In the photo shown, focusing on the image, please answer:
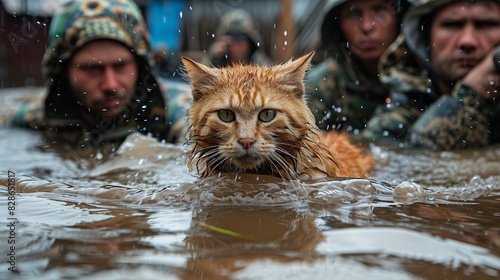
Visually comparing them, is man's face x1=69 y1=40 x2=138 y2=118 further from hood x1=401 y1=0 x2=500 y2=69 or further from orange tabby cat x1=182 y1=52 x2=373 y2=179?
hood x1=401 y1=0 x2=500 y2=69

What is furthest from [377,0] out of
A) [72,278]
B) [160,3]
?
[160,3]

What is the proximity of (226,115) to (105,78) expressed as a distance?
3.47m

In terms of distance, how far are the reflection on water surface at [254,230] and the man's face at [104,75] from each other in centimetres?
272

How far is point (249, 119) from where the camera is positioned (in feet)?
11.8

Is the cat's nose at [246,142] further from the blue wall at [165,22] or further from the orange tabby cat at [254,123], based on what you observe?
the blue wall at [165,22]

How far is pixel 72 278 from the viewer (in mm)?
2219

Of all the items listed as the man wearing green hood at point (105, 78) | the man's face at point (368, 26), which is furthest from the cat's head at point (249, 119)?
the man's face at point (368, 26)

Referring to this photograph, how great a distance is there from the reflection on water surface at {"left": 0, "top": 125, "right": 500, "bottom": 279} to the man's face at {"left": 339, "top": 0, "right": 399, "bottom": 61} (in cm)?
374

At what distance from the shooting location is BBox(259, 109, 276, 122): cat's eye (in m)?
3.65

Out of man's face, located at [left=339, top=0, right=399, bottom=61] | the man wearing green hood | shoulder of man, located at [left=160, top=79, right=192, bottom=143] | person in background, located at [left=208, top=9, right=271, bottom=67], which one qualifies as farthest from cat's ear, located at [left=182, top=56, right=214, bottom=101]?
person in background, located at [left=208, top=9, right=271, bottom=67]

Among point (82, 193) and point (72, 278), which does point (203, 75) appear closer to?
point (82, 193)

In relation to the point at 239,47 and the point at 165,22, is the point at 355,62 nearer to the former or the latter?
the point at 239,47

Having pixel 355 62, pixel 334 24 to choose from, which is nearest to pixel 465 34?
pixel 355 62

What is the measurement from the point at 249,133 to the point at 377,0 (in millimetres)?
4921
